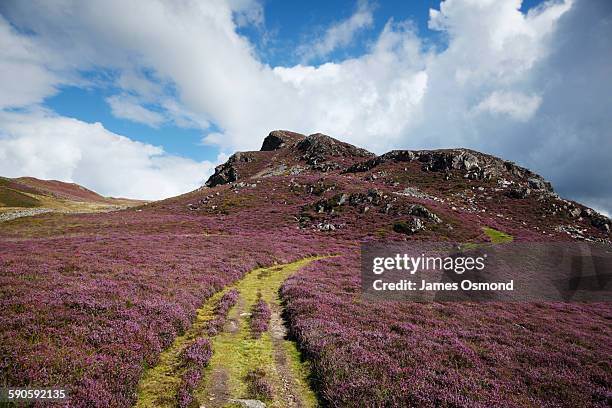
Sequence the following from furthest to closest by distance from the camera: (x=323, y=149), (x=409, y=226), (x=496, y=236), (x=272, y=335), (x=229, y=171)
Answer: (x=323, y=149) < (x=229, y=171) < (x=409, y=226) < (x=496, y=236) < (x=272, y=335)

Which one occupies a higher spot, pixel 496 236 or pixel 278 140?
pixel 278 140

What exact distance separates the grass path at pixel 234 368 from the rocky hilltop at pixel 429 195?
141 ft

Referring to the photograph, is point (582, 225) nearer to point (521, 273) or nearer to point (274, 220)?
point (521, 273)

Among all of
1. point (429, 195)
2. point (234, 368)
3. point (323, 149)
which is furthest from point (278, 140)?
point (234, 368)

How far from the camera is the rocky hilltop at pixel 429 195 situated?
194ft

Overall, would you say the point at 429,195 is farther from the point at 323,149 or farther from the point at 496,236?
the point at 323,149

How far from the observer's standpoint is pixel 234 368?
1111 cm

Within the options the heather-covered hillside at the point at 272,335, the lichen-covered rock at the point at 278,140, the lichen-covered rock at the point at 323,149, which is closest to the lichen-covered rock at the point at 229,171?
the lichen-covered rock at the point at 323,149

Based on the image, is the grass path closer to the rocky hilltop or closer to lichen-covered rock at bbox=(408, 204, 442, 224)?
the rocky hilltop

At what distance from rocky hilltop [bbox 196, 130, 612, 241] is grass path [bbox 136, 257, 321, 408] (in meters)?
43.1

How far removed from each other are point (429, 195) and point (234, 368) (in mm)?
73731

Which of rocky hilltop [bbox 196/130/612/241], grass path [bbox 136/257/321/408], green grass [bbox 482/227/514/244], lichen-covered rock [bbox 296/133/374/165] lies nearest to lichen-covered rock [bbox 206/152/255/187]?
rocky hilltop [bbox 196/130/612/241]

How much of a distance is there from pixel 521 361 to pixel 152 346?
1448cm

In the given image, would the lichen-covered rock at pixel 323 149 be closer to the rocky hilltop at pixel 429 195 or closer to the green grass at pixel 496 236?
the rocky hilltop at pixel 429 195
